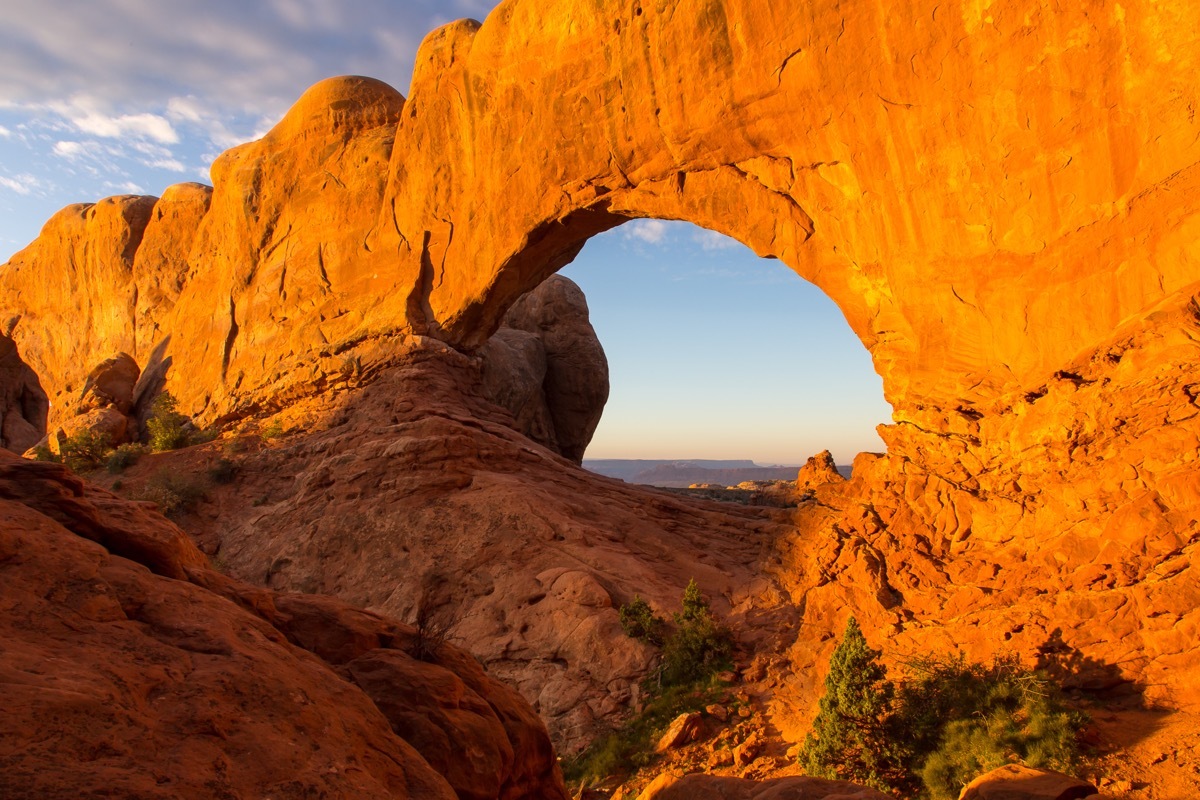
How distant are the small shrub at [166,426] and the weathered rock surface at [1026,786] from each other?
19.1 metres

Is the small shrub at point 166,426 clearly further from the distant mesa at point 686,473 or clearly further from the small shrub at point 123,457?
the distant mesa at point 686,473

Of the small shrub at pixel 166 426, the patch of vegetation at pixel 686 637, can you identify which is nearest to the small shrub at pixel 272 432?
the small shrub at pixel 166 426

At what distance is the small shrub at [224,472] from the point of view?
1778 centimetres

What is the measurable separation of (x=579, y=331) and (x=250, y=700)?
2651cm

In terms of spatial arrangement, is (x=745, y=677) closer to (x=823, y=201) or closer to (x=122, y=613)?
(x=823, y=201)

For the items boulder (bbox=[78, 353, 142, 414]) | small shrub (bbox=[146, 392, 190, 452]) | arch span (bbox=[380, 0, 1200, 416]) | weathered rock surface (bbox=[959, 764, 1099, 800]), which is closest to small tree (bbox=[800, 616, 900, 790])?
weathered rock surface (bbox=[959, 764, 1099, 800])

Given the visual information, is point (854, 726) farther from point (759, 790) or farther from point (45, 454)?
point (45, 454)

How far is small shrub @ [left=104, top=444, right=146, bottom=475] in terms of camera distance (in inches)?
749

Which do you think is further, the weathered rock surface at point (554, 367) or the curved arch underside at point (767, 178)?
the weathered rock surface at point (554, 367)

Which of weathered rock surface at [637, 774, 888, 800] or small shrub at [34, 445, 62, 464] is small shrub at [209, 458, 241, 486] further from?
weathered rock surface at [637, 774, 888, 800]

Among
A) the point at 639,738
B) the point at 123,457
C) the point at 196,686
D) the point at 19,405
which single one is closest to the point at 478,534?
→ the point at 639,738

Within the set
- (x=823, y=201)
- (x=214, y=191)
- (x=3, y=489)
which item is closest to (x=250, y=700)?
(x=3, y=489)

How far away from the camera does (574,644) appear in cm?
1228

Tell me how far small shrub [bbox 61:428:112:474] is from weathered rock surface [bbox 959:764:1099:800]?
20.5m
